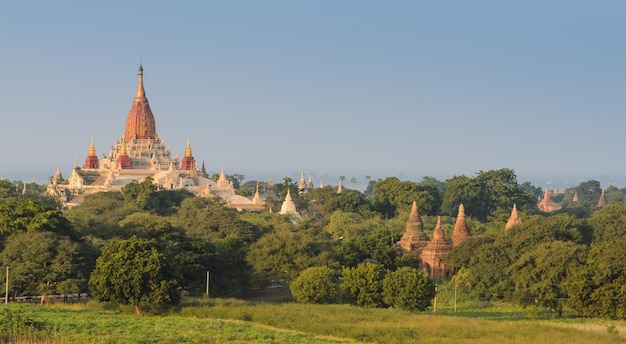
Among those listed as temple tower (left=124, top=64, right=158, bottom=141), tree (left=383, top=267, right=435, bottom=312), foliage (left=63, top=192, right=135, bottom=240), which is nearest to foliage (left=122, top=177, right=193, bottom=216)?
foliage (left=63, top=192, right=135, bottom=240)

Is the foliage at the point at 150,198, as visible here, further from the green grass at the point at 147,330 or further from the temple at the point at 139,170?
the green grass at the point at 147,330

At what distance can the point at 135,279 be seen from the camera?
147 ft

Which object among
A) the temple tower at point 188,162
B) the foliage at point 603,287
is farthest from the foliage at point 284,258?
the temple tower at point 188,162

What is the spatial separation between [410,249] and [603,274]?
21942 mm

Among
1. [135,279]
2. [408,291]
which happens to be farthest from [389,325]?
[135,279]

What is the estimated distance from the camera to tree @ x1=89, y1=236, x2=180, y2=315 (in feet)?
148

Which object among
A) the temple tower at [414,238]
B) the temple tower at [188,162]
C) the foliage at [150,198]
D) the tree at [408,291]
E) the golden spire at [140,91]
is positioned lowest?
the tree at [408,291]

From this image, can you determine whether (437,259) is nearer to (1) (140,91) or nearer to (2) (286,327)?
(2) (286,327)

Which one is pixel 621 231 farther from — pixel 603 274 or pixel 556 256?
pixel 603 274

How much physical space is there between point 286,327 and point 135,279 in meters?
6.69

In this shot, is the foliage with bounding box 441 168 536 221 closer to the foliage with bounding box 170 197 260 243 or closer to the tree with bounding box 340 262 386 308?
the foliage with bounding box 170 197 260 243

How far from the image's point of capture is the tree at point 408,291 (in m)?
49.6

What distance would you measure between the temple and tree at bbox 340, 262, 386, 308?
202 feet

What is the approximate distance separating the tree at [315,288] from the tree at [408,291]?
238cm
